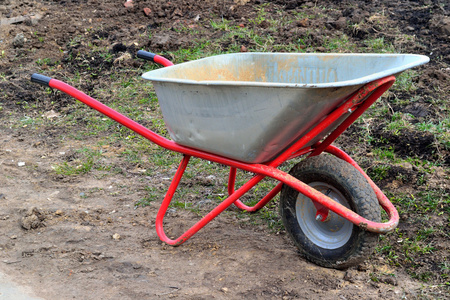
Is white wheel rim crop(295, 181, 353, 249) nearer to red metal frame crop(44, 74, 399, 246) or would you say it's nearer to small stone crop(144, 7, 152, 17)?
red metal frame crop(44, 74, 399, 246)

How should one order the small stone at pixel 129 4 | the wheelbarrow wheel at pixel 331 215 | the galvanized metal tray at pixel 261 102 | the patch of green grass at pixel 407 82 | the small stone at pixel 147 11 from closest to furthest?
the galvanized metal tray at pixel 261 102 < the wheelbarrow wheel at pixel 331 215 < the patch of green grass at pixel 407 82 < the small stone at pixel 147 11 < the small stone at pixel 129 4

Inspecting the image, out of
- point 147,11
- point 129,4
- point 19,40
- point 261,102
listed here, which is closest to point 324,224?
point 261,102

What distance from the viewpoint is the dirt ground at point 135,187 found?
2598 millimetres

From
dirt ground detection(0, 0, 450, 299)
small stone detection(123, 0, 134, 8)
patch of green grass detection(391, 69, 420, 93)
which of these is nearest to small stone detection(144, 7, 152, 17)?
dirt ground detection(0, 0, 450, 299)

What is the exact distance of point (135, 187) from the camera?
12.7 ft

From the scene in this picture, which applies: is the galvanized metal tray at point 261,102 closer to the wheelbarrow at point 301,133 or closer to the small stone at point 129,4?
the wheelbarrow at point 301,133

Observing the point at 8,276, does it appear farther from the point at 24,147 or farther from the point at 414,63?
the point at 414,63

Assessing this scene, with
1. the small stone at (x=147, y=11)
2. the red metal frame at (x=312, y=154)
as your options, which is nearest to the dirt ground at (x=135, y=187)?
the small stone at (x=147, y=11)

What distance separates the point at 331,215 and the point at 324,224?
86 millimetres

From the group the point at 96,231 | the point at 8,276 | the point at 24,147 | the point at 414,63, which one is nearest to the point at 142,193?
the point at 96,231

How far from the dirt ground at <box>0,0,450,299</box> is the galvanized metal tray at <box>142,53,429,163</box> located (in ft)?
2.45

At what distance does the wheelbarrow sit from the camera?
2.22 meters

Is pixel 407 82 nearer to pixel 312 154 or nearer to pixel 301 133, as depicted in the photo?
pixel 312 154

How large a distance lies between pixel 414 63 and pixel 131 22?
17.9 feet
